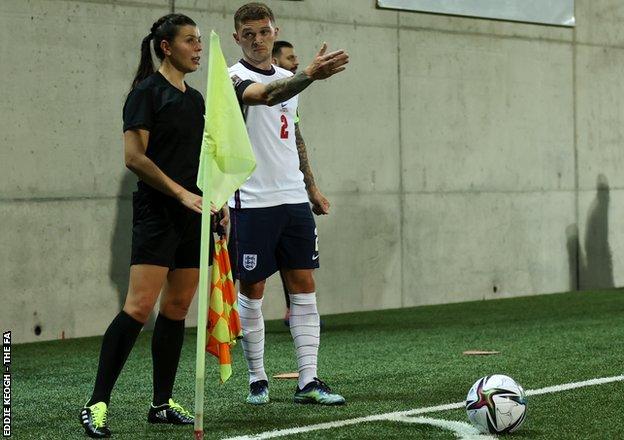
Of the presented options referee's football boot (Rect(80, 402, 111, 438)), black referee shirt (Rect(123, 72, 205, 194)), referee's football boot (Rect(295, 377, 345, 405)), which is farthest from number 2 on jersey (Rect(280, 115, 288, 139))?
referee's football boot (Rect(80, 402, 111, 438))

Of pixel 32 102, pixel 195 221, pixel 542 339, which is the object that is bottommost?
pixel 542 339

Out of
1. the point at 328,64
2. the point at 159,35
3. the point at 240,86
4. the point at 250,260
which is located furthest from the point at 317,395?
the point at 159,35

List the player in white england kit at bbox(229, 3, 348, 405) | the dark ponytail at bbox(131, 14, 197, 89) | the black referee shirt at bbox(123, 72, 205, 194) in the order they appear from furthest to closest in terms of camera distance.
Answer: the player in white england kit at bbox(229, 3, 348, 405)
the dark ponytail at bbox(131, 14, 197, 89)
the black referee shirt at bbox(123, 72, 205, 194)

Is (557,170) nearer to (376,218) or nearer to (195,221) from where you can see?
(376,218)

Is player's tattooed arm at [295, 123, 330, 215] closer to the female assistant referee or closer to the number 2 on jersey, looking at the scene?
the number 2 on jersey

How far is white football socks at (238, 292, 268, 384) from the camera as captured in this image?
20.1ft

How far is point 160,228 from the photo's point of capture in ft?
16.9

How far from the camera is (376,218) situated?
11.9 metres

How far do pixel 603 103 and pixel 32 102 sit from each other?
23.5ft

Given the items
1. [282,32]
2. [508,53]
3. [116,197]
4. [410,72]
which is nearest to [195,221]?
[116,197]

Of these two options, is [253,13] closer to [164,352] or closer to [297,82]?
[297,82]

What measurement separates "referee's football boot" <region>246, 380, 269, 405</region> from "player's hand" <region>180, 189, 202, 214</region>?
138 cm

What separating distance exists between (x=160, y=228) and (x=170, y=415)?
0.83 m

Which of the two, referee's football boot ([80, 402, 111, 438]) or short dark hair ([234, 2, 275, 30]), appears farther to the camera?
short dark hair ([234, 2, 275, 30])
